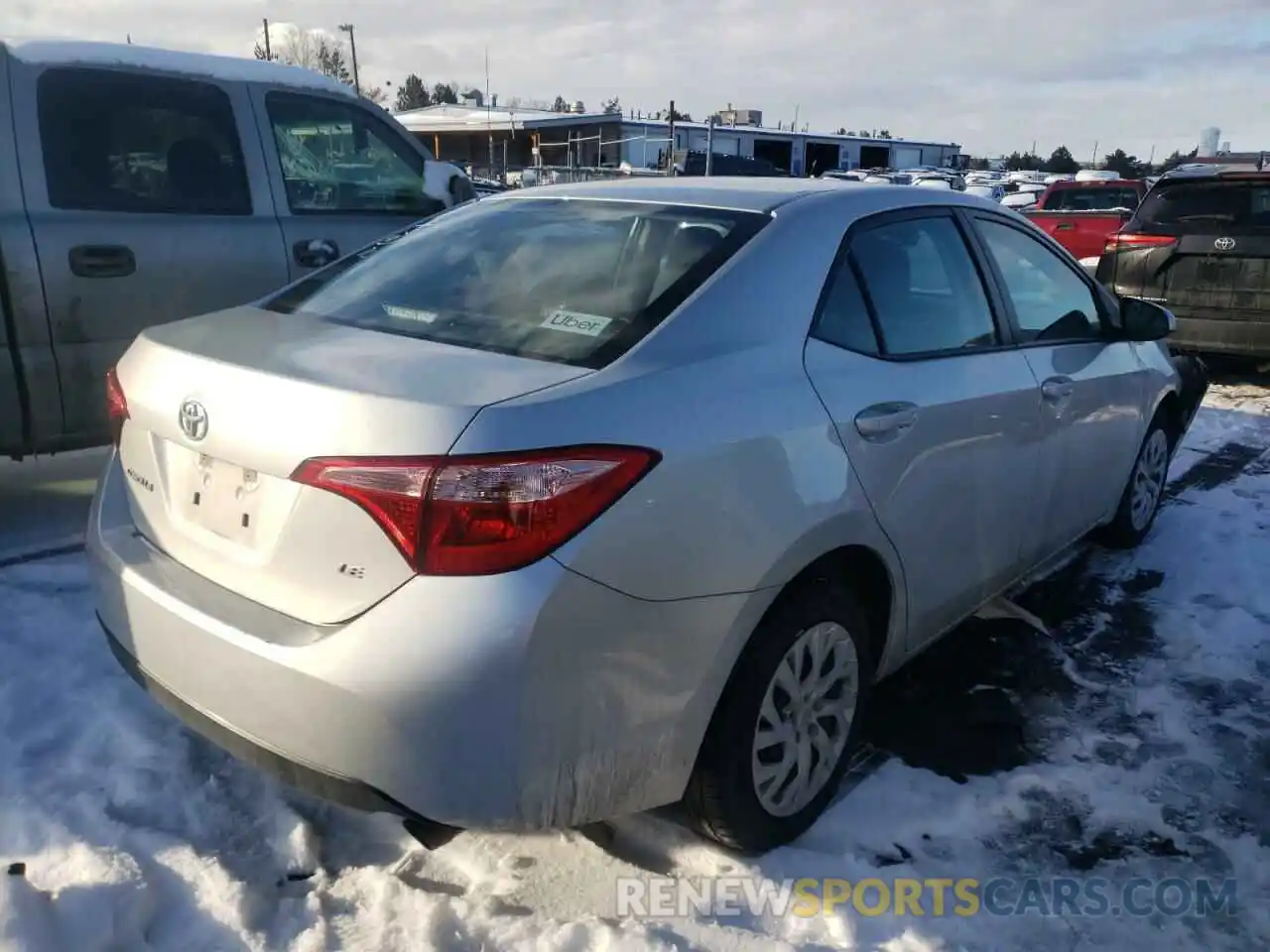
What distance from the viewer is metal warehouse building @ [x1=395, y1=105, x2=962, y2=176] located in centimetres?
4075

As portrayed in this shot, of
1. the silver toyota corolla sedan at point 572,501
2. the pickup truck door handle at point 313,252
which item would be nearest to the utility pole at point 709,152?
the pickup truck door handle at point 313,252

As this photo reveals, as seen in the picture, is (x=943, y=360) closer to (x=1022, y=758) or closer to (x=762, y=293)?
(x=762, y=293)

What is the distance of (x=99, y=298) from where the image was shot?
425cm

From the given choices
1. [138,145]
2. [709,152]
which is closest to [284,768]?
[138,145]

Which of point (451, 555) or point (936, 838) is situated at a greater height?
point (451, 555)

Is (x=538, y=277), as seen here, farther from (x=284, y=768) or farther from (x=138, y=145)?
(x=138, y=145)

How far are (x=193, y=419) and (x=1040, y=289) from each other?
2.96m

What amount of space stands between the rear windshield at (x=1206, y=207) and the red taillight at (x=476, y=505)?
7925 millimetres

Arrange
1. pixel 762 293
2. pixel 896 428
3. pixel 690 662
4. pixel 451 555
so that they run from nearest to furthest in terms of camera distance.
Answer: pixel 451 555 → pixel 690 662 → pixel 762 293 → pixel 896 428

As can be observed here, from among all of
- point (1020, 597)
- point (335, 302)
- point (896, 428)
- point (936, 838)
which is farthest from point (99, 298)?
point (1020, 597)

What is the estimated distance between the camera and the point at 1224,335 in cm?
814

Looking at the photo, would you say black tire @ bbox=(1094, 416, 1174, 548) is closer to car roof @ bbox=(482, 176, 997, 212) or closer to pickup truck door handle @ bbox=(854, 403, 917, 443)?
car roof @ bbox=(482, 176, 997, 212)

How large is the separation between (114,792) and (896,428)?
2.20 meters

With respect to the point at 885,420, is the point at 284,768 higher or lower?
lower
